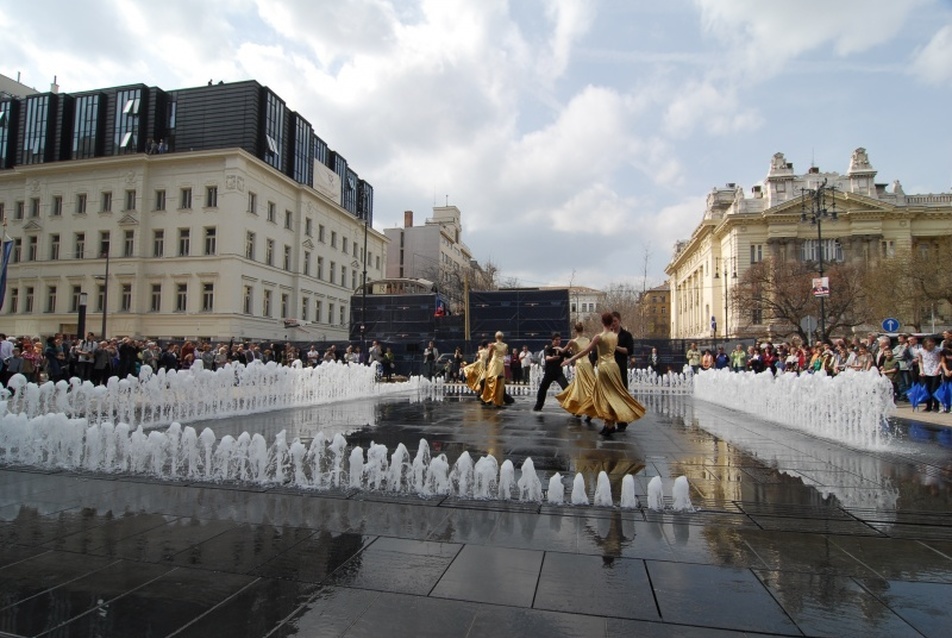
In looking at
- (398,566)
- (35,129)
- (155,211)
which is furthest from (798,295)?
(35,129)

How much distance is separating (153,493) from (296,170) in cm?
4856

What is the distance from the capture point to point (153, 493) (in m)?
5.38

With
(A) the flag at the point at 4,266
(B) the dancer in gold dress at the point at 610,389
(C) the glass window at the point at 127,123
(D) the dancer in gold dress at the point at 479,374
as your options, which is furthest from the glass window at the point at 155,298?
(B) the dancer in gold dress at the point at 610,389

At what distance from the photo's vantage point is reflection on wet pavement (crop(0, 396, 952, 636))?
284 cm

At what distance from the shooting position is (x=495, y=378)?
46.9 feet

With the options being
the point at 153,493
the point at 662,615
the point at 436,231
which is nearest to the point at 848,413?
the point at 662,615

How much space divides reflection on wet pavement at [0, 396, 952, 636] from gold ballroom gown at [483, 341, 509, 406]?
25.2 feet

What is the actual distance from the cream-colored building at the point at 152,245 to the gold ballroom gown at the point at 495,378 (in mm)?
31783

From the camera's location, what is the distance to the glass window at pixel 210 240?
42.3 meters

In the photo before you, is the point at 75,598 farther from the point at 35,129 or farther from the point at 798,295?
the point at 35,129

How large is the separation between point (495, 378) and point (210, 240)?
117 ft

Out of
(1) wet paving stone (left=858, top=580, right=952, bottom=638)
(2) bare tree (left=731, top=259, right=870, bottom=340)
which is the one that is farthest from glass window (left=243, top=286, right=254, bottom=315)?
(1) wet paving stone (left=858, top=580, right=952, bottom=638)

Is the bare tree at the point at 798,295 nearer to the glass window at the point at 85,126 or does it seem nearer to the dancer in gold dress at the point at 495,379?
the dancer in gold dress at the point at 495,379

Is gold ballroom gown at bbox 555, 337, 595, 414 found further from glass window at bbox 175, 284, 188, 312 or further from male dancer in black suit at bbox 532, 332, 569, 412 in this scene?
glass window at bbox 175, 284, 188, 312
